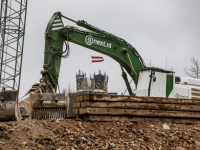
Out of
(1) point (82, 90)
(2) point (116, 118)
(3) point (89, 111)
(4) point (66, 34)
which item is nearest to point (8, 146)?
(3) point (89, 111)

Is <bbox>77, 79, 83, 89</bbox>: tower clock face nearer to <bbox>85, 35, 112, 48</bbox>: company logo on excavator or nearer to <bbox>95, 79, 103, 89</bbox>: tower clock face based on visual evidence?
<bbox>95, 79, 103, 89</bbox>: tower clock face

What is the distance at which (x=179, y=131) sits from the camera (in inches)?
401

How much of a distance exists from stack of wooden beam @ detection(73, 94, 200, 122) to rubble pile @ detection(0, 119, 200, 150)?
25 cm

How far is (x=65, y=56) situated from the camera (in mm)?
16297

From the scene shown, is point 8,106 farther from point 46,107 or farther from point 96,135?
point 96,135

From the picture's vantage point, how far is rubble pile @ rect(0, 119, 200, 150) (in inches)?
340

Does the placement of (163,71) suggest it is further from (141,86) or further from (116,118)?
(116,118)

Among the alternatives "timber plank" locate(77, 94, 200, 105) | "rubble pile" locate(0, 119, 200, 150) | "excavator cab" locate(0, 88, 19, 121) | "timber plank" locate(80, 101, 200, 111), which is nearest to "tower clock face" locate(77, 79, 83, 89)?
"timber plank" locate(77, 94, 200, 105)

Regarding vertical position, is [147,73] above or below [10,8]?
below

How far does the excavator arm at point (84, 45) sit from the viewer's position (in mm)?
15984

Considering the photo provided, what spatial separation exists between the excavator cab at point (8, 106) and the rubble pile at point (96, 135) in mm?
960

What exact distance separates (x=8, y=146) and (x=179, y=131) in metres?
4.59

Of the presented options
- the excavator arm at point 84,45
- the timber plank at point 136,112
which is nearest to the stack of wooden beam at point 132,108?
the timber plank at point 136,112

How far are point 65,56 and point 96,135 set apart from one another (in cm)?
746
